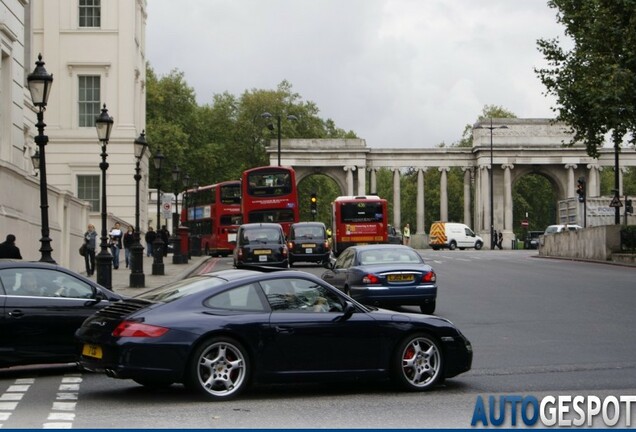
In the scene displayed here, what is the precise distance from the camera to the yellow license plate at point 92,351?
11.9 m

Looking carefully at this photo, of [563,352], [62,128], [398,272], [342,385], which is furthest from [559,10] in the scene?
[342,385]

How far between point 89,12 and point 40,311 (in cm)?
4291

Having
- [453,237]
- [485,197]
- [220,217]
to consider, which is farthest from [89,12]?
[485,197]

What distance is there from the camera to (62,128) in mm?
54188

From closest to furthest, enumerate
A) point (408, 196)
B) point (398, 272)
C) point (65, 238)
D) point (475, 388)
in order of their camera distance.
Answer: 1. point (475, 388)
2. point (398, 272)
3. point (65, 238)
4. point (408, 196)

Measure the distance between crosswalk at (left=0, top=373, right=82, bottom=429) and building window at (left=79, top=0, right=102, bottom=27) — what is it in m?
42.7

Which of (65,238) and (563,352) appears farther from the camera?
(65,238)

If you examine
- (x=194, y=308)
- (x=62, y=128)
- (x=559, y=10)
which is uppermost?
(x=559, y=10)

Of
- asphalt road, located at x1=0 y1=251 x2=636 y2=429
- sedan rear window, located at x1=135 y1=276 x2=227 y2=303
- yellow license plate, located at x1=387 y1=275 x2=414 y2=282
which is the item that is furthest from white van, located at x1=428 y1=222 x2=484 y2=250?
sedan rear window, located at x1=135 y1=276 x2=227 y2=303

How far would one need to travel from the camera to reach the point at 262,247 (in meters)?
42.6

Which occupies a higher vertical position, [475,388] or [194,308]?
[194,308]

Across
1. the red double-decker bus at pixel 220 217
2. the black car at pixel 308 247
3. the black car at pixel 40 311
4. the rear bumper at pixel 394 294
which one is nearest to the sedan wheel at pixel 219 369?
the black car at pixel 40 311

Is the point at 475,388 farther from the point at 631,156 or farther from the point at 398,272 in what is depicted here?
the point at 631,156

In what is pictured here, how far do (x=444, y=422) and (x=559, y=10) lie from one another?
43.6m
